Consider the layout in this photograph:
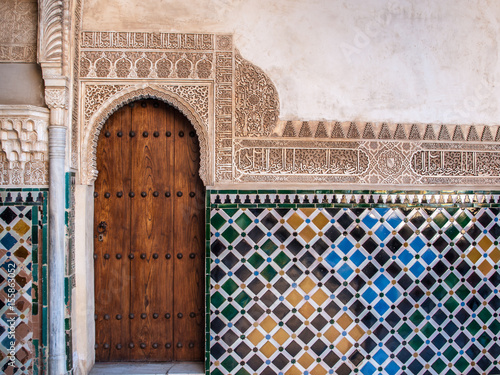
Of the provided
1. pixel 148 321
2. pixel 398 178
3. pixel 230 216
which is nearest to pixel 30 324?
pixel 148 321

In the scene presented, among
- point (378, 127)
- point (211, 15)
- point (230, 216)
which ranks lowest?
point (230, 216)

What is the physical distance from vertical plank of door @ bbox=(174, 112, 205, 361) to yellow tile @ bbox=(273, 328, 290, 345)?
496 mm

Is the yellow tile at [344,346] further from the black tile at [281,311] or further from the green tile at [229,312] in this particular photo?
the green tile at [229,312]

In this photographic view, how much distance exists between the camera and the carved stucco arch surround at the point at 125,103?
7.54 ft

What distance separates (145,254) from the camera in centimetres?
243

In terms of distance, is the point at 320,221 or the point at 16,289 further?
the point at 320,221

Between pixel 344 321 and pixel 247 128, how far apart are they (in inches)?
53.1

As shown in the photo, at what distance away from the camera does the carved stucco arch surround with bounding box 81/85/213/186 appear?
230cm

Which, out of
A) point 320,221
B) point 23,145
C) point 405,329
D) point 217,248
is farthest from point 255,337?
point 23,145

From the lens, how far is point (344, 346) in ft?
7.61

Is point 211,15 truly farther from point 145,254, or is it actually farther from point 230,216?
point 145,254

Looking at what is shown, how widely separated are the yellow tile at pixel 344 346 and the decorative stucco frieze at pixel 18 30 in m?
2.55

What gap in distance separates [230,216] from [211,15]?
127 centimetres

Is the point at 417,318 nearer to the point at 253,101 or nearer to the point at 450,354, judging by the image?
the point at 450,354
